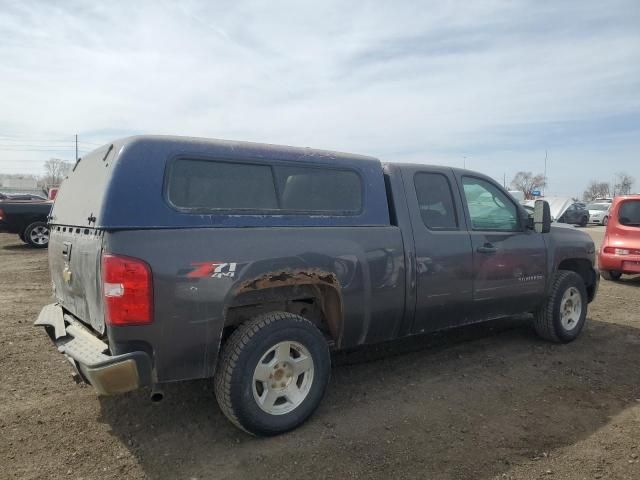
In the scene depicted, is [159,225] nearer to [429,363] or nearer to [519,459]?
[519,459]

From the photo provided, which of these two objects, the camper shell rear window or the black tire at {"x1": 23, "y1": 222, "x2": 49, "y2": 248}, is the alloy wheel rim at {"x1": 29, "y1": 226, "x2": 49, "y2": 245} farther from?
the camper shell rear window

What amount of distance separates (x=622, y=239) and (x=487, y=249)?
620 cm

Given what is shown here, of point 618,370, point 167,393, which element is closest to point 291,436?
point 167,393

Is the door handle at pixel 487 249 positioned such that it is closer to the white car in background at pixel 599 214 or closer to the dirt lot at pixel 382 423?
the dirt lot at pixel 382 423

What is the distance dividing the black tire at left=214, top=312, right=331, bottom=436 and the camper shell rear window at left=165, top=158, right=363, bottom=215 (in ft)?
2.56

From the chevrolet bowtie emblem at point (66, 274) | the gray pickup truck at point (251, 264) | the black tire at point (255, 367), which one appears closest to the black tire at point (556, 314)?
the gray pickup truck at point (251, 264)

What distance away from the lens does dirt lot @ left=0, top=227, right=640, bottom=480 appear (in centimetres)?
294

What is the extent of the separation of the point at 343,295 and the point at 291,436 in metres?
1.04

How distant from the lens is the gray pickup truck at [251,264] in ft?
9.25

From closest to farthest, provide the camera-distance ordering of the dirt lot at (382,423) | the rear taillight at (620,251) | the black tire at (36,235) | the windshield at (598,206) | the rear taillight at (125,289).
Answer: the rear taillight at (125,289)
the dirt lot at (382,423)
the rear taillight at (620,251)
the black tire at (36,235)
the windshield at (598,206)

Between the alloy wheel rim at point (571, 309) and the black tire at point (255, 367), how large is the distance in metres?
3.42

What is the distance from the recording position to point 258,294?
10.9ft

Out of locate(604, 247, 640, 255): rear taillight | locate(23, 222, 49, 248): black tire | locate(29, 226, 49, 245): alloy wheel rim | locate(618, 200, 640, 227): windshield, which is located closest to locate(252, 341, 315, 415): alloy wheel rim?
locate(604, 247, 640, 255): rear taillight

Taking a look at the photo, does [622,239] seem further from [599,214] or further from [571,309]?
[599,214]
